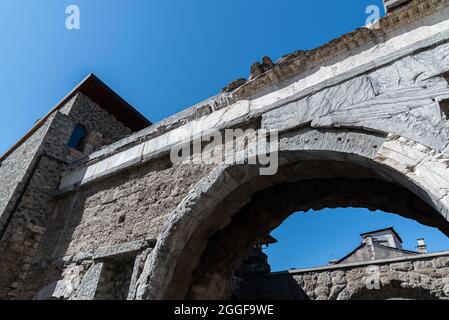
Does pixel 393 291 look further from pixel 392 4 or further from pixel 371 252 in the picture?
pixel 392 4

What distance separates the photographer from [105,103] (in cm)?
825

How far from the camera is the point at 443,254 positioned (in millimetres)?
7152

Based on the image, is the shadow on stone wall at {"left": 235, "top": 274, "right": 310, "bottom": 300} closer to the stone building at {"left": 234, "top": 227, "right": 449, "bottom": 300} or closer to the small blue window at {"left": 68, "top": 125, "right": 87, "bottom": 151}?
the stone building at {"left": 234, "top": 227, "right": 449, "bottom": 300}

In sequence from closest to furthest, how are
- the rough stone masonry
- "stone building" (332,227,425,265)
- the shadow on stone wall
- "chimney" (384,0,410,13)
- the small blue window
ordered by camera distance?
the rough stone masonry < "chimney" (384,0,410,13) < the small blue window < the shadow on stone wall < "stone building" (332,227,425,265)

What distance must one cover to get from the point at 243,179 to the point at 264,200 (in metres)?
0.61

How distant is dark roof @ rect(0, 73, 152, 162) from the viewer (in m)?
7.59

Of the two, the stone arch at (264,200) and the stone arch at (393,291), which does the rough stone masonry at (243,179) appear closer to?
the stone arch at (264,200)

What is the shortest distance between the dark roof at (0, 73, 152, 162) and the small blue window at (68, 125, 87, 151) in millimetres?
856

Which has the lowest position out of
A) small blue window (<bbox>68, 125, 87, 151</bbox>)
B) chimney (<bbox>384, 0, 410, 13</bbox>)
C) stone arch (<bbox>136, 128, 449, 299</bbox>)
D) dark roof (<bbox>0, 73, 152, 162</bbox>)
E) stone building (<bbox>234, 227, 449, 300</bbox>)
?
stone arch (<bbox>136, 128, 449, 299</bbox>)

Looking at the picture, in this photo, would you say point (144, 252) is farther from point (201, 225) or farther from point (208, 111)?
point (208, 111)

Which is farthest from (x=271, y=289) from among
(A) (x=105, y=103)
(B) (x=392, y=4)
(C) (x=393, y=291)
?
(B) (x=392, y=4)

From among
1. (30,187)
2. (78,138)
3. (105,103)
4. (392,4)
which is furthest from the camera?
(105,103)

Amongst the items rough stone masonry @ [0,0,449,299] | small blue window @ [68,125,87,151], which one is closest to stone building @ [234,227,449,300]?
rough stone masonry @ [0,0,449,299]
